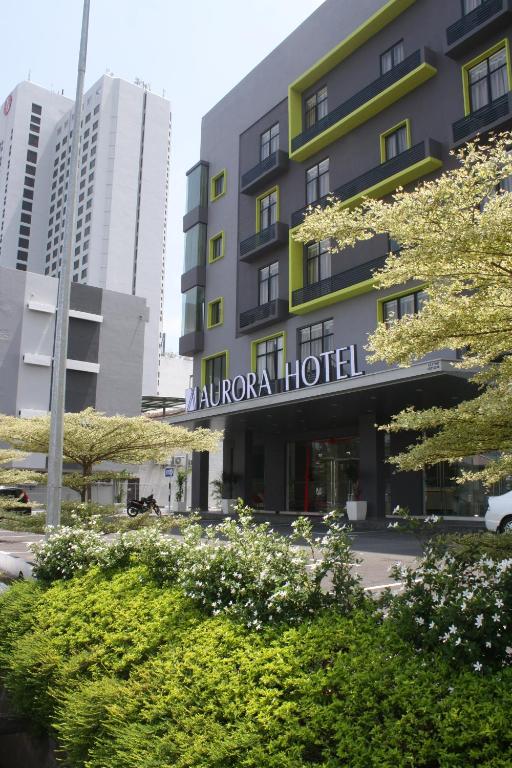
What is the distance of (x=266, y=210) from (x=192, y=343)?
27.8 feet

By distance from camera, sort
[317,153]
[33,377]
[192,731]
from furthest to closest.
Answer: [33,377] → [317,153] → [192,731]

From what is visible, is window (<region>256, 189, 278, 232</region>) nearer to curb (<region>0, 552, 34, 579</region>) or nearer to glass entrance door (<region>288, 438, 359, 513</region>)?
glass entrance door (<region>288, 438, 359, 513</region>)

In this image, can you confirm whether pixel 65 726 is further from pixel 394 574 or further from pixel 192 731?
pixel 394 574

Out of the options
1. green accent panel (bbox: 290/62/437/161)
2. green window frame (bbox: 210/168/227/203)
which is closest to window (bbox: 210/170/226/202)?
green window frame (bbox: 210/168/227/203)

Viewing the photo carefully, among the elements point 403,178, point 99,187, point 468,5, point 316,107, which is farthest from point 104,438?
point 99,187

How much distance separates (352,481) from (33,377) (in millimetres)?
27859

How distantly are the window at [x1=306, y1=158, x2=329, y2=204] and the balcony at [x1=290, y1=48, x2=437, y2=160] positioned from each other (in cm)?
72

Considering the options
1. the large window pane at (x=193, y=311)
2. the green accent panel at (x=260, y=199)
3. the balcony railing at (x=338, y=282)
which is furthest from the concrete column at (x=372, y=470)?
the large window pane at (x=193, y=311)

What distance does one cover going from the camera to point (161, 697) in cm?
430

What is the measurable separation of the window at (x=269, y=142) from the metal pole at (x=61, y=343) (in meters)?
20.6

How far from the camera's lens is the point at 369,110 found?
85.5ft

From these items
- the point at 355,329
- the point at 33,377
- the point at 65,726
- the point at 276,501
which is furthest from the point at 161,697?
the point at 33,377

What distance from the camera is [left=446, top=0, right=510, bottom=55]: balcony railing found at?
20984mm

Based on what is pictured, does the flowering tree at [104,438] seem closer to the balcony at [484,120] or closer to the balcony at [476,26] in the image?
the balcony at [484,120]
